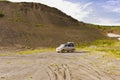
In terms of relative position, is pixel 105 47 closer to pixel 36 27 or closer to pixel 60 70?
pixel 36 27

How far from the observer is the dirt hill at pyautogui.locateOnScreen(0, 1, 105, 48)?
88.2 meters

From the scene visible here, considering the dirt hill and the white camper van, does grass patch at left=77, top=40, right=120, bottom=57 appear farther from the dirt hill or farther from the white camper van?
the dirt hill

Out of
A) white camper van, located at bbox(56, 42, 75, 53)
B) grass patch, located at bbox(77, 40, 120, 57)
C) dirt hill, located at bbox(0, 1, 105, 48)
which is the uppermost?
dirt hill, located at bbox(0, 1, 105, 48)

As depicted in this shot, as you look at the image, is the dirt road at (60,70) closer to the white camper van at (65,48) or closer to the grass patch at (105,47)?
the grass patch at (105,47)

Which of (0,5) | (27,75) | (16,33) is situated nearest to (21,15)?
(0,5)

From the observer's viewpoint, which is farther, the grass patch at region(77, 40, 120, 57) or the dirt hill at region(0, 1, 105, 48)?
the dirt hill at region(0, 1, 105, 48)

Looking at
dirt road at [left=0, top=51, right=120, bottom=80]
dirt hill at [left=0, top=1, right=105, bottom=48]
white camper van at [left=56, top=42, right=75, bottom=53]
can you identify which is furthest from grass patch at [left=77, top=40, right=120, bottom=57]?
dirt road at [left=0, top=51, right=120, bottom=80]

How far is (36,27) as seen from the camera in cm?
10112

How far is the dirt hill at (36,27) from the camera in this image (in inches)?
3474

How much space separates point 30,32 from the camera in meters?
94.7

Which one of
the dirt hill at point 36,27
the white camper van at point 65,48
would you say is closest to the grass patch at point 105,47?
the white camper van at point 65,48

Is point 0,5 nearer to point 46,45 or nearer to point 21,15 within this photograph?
point 21,15

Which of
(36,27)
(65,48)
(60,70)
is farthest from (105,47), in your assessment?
(60,70)

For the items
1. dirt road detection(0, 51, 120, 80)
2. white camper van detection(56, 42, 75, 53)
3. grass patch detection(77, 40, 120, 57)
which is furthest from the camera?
white camper van detection(56, 42, 75, 53)
